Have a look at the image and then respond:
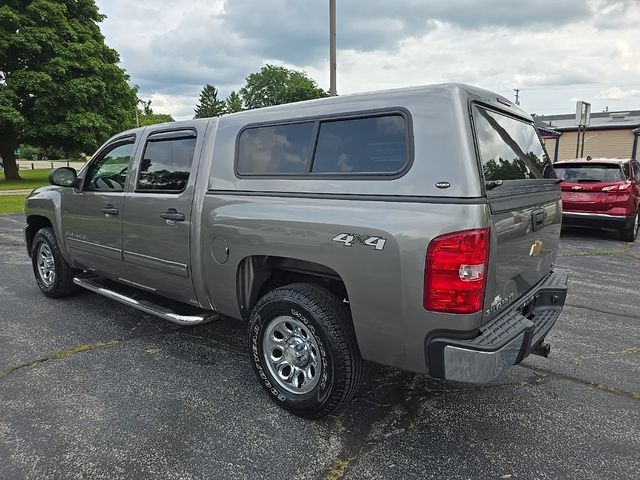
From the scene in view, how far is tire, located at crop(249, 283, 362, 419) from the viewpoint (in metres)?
2.64

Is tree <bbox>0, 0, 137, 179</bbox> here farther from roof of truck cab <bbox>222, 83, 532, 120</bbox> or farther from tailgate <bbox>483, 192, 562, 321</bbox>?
tailgate <bbox>483, 192, 562, 321</bbox>

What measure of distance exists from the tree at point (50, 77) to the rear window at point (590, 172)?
22.0 m

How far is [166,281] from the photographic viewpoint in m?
3.71

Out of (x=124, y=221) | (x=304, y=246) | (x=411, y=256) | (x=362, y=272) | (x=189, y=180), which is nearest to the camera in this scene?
(x=411, y=256)

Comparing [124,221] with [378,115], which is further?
[124,221]

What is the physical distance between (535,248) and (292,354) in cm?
172

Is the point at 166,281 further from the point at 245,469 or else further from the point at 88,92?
the point at 88,92

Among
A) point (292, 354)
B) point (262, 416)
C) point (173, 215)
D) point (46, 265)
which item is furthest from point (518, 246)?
point (46, 265)

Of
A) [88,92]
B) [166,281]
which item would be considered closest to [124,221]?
[166,281]

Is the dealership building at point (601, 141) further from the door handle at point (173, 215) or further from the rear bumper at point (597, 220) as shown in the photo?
the door handle at point (173, 215)

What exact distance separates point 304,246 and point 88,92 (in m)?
25.0

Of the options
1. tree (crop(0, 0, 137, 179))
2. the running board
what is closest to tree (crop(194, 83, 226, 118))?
tree (crop(0, 0, 137, 179))

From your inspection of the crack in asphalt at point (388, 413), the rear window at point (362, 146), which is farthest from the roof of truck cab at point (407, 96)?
the crack in asphalt at point (388, 413)

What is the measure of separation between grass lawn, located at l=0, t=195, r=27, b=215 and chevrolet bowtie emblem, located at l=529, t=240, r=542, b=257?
14.8 meters
